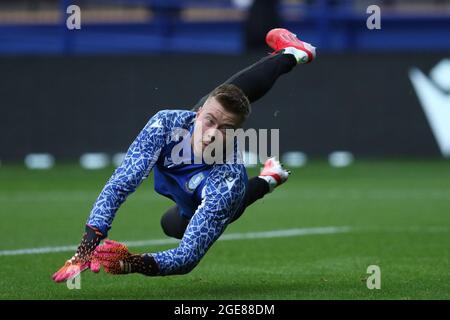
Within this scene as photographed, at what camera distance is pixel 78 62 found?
19000 mm

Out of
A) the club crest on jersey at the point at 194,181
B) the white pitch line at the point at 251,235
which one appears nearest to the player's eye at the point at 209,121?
the club crest on jersey at the point at 194,181

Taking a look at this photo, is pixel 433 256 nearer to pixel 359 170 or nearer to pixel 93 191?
pixel 93 191

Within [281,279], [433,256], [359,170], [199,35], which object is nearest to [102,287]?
[281,279]

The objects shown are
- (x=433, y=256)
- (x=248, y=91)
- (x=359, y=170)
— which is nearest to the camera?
(x=248, y=91)

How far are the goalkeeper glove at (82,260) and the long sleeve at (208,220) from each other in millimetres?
382

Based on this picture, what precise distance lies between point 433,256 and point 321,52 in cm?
1027

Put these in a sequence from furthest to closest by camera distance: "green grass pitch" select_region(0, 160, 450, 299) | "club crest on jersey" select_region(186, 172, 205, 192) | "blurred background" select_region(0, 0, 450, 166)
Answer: "blurred background" select_region(0, 0, 450, 166)
"green grass pitch" select_region(0, 160, 450, 299)
"club crest on jersey" select_region(186, 172, 205, 192)

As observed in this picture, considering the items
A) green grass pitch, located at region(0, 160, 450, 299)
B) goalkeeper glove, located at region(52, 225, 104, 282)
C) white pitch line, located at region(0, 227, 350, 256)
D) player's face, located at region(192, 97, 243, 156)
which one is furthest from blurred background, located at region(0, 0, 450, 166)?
goalkeeper glove, located at region(52, 225, 104, 282)

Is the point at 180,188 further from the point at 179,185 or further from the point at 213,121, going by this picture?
the point at 213,121

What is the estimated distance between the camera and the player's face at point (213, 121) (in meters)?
6.89

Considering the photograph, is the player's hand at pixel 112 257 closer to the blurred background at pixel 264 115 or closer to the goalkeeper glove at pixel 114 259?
the goalkeeper glove at pixel 114 259

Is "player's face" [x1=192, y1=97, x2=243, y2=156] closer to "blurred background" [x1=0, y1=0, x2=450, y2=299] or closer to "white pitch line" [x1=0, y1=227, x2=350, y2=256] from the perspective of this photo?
"blurred background" [x1=0, y1=0, x2=450, y2=299]

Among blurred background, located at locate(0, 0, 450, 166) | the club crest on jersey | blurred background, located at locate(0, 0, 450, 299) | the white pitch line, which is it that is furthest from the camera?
blurred background, located at locate(0, 0, 450, 166)

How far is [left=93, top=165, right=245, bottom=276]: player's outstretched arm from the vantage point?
6.88m
